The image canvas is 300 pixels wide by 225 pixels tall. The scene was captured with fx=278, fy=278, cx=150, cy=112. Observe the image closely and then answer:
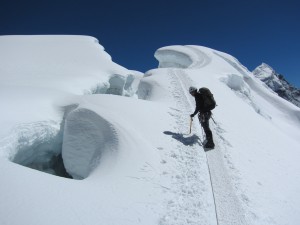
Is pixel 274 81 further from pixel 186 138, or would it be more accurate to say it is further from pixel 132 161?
pixel 132 161

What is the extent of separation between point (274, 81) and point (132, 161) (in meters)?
198

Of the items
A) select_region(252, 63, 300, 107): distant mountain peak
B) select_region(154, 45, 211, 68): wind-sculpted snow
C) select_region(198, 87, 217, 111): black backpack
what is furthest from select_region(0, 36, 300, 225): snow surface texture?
select_region(252, 63, 300, 107): distant mountain peak

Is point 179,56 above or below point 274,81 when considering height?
below

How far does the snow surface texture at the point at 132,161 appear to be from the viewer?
489cm

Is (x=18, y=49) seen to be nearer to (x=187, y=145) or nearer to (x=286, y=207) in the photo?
(x=187, y=145)

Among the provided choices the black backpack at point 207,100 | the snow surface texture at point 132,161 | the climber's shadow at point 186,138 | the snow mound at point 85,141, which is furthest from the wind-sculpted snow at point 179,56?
the snow mound at point 85,141

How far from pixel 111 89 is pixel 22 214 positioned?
61.8ft

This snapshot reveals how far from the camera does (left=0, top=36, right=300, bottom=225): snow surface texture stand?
193 inches

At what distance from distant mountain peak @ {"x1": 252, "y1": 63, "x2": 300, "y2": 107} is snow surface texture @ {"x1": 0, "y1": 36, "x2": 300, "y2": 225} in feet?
564

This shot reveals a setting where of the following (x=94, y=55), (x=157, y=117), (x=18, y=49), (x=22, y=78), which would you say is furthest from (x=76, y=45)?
(x=157, y=117)

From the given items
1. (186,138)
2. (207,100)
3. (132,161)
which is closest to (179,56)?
(207,100)

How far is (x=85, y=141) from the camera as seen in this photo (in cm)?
835

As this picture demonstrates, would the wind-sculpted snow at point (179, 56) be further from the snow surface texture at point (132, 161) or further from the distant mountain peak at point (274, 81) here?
the distant mountain peak at point (274, 81)

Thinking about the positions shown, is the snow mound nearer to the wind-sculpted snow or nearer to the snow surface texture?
the snow surface texture
